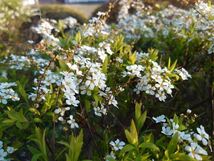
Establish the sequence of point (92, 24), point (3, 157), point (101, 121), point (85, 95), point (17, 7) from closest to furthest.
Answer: point (3, 157)
point (85, 95)
point (101, 121)
point (92, 24)
point (17, 7)

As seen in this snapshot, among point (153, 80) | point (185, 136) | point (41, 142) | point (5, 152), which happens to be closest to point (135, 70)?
point (153, 80)

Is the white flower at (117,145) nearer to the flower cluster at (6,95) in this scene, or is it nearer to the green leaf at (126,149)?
the green leaf at (126,149)

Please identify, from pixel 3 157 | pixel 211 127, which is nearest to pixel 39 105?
pixel 3 157

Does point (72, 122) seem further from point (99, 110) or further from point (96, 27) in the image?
point (96, 27)

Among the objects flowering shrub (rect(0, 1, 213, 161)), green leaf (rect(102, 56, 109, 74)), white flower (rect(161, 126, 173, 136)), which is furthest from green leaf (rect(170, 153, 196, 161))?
green leaf (rect(102, 56, 109, 74))

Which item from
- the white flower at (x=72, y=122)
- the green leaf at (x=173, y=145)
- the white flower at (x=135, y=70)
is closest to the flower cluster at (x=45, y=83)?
the white flower at (x=72, y=122)

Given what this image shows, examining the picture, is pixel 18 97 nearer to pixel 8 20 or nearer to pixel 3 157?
pixel 3 157

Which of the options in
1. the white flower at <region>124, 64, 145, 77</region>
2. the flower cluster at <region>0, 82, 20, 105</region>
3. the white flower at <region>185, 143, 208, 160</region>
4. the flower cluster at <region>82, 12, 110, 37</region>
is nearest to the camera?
the white flower at <region>185, 143, 208, 160</region>

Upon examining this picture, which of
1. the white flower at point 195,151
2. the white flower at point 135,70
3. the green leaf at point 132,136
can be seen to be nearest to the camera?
the white flower at point 195,151

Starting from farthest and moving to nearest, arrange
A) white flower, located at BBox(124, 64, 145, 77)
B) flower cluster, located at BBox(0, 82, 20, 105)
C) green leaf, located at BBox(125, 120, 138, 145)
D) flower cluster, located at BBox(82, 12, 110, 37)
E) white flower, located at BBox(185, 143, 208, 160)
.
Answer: flower cluster, located at BBox(82, 12, 110, 37) → white flower, located at BBox(124, 64, 145, 77) → flower cluster, located at BBox(0, 82, 20, 105) → green leaf, located at BBox(125, 120, 138, 145) → white flower, located at BBox(185, 143, 208, 160)

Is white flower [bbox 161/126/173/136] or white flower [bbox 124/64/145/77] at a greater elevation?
white flower [bbox 124/64/145/77]

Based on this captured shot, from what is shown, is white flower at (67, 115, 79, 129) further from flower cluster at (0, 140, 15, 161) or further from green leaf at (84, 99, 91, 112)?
flower cluster at (0, 140, 15, 161)
